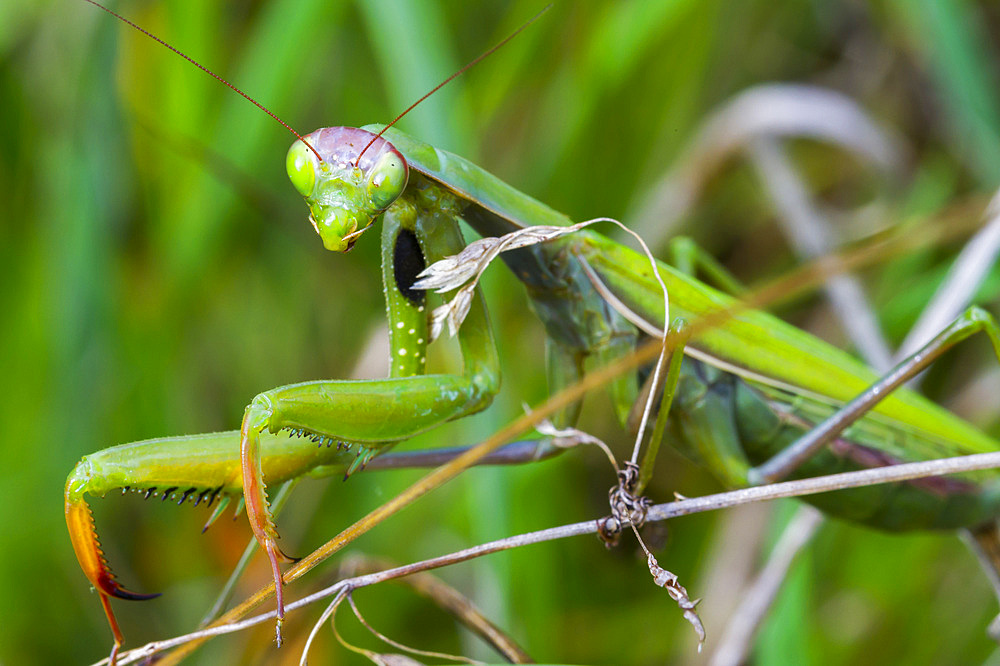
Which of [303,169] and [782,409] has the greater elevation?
[303,169]

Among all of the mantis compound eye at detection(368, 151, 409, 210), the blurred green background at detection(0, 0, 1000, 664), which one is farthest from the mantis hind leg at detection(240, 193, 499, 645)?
the blurred green background at detection(0, 0, 1000, 664)

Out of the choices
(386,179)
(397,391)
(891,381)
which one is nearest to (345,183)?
(386,179)

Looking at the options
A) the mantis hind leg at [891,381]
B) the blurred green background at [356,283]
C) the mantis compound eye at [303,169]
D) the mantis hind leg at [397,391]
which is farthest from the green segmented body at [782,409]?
the mantis compound eye at [303,169]

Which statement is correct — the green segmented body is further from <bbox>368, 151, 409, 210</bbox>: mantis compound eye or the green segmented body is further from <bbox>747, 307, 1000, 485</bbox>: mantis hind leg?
<bbox>368, 151, 409, 210</bbox>: mantis compound eye

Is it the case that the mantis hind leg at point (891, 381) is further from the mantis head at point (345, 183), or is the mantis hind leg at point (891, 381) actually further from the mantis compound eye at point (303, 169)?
the mantis compound eye at point (303, 169)

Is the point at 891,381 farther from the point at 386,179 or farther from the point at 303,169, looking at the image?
the point at 303,169

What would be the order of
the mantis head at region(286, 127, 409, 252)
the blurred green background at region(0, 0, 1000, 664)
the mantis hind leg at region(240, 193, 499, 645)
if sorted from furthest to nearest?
the blurred green background at region(0, 0, 1000, 664) < the mantis head at region(286, 127, 409, 252) < the mantis hind leg at region(240, 193, 499, 645)

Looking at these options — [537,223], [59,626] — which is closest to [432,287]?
[537,223]
